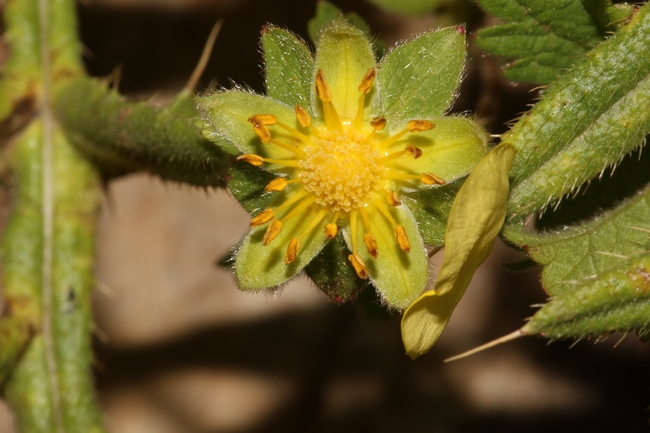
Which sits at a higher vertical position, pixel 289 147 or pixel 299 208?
pixel 289 147

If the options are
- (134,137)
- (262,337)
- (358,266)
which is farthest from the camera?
(262,337)

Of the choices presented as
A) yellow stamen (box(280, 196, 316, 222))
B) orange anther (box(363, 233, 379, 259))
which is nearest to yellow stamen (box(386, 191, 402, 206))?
orange anther (box(363, 233, 379, 259))

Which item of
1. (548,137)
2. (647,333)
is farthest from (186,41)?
(647,333)

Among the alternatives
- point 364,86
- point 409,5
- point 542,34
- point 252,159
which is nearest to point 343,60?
point 364,86

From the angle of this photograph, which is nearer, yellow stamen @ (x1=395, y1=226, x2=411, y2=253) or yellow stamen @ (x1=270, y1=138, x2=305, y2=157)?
A: yellow stamen @ (x1=395, y1=226, x2=411, y2=253)

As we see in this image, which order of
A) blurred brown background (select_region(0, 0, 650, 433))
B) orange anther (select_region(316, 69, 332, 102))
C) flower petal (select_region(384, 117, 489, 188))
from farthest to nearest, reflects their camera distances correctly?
blurred brown background (select_region(0, 0, 650, 433))
orange anther (select_region(316, 69, 332, 102))
flower petal (select_region(384, 117, 489, 188))

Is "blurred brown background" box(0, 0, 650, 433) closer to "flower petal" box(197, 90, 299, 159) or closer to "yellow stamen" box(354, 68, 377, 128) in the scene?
"yellow stamen" box(354, 68, 377, 128)

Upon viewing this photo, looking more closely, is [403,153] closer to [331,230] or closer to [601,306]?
[331,230]
